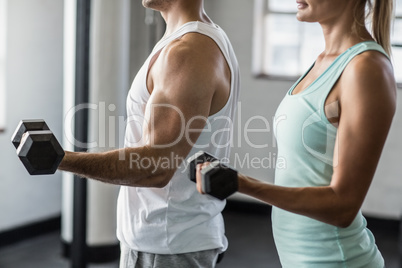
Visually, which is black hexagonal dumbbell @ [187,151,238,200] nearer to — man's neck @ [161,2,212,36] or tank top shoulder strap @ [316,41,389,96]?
tank top shoulder strap @ [316,41,389,96]

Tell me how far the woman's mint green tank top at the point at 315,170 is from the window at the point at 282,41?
3.76 metres

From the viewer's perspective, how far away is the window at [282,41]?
5.00 m

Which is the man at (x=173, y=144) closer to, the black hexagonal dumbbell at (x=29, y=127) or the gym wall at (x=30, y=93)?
the black hexagonal dumbbell at (x=29, y=127)

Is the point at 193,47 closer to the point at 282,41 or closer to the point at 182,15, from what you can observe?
the point at 182,15

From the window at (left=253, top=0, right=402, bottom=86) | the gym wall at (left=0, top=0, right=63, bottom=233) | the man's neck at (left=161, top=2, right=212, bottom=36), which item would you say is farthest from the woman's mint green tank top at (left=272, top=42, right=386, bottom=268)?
the window at (left=253, top=0, right=402, bottom=86)

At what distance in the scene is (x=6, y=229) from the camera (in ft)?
14.2

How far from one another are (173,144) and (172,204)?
206 mm

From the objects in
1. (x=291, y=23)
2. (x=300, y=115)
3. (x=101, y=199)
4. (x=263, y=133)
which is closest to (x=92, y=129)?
(x=101, y=199)

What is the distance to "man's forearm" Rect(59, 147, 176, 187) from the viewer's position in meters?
1.37

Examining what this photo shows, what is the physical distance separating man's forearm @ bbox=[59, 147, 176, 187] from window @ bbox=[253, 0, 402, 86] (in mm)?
3720

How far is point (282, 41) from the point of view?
511 centimetres

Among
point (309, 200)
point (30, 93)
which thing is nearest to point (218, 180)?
point (309, 200)

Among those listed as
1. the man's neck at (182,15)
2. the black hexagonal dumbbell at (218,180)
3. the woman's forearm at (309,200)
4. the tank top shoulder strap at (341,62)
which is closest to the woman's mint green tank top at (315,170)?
the tank top shoulder strap at (341,62)

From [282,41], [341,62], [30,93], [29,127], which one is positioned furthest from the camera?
[282,41]
